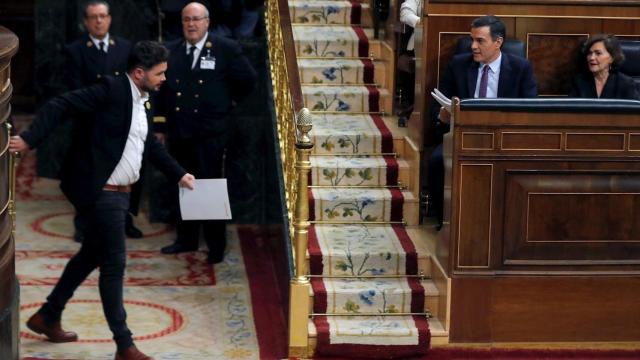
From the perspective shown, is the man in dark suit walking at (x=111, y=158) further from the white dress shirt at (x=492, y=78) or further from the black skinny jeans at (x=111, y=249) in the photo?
the white dress shirt at (x=492, y=78)

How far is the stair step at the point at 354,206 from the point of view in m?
7.53

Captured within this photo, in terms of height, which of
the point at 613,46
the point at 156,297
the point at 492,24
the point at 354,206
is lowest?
the point at 156,297

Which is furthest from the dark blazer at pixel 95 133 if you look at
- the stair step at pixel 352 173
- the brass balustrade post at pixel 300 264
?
the stair step at pixel 352 173

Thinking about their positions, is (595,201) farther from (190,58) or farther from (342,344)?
(190,58)

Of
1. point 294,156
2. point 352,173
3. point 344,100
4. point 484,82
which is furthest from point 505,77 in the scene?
point 344,100

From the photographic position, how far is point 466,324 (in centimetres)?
682

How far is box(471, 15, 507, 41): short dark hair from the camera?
23.5 ft

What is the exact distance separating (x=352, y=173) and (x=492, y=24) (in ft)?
3.84

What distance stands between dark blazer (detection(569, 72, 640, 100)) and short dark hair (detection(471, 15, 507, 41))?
1.87 feet

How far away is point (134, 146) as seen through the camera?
6.55m

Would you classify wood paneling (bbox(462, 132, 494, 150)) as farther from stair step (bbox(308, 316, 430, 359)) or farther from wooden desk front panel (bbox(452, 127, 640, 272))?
stair step (bbox(308, 316, 430, 359))

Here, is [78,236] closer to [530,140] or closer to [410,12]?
[410,12]

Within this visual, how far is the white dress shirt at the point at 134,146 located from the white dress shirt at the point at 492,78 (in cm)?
180

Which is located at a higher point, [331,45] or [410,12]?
[410,12]
